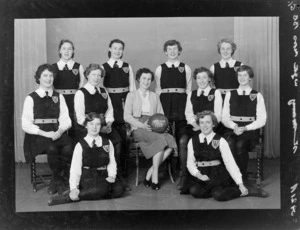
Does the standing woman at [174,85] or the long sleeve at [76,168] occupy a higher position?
the standing woman at [174,85]

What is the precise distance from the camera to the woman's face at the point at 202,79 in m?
5.97

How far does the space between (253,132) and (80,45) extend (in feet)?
6.07

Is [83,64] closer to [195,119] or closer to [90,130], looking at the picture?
[90,130]

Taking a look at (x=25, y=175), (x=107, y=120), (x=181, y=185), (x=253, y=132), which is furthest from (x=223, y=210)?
(x=25, y=175)

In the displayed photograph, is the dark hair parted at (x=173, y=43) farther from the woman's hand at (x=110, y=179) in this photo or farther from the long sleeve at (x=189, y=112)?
the woman's hand at (x=110, y=179)

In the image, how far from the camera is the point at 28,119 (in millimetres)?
5762

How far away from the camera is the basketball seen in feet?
19.3

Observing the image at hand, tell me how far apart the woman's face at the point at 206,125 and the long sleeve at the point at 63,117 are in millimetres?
1241

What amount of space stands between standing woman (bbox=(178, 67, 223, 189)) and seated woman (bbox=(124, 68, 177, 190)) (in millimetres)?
221

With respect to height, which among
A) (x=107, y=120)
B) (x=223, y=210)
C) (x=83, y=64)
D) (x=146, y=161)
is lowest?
(x=223, y=210)

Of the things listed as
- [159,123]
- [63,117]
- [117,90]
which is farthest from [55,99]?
[159,123]

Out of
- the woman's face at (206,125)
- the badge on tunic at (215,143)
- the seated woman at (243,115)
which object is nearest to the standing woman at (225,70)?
the seated woman at (243,115)

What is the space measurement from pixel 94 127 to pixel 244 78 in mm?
1507

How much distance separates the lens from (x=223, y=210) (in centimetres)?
559
